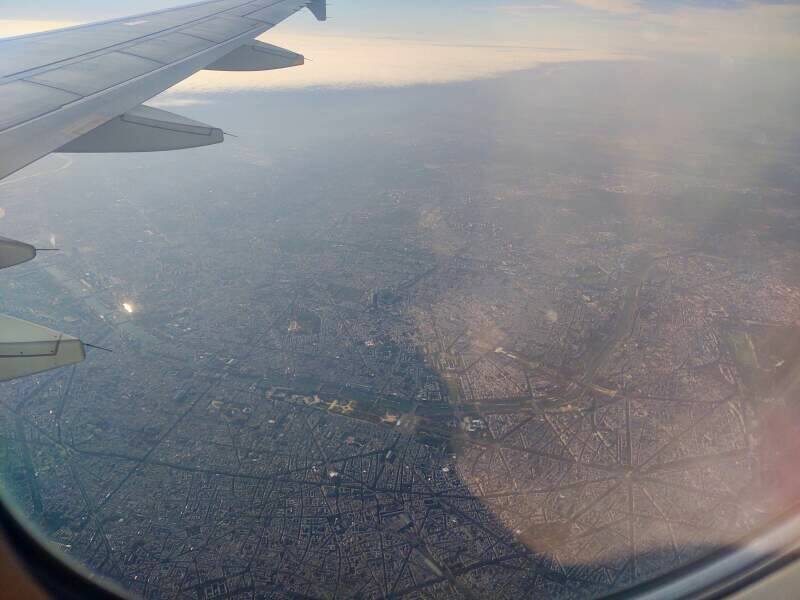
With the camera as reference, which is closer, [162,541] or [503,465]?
[162,541]

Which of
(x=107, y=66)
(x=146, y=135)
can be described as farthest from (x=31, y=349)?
(x=107, y=66)

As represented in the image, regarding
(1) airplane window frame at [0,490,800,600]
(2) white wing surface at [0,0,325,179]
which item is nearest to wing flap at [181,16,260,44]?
(2) white wing surface at [0,0,325,179]

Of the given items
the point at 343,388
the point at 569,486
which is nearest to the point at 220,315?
the point at 343,388

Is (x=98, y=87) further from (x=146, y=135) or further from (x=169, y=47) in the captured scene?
(x=169, y=47)

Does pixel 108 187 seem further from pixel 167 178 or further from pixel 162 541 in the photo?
pixel 162 541

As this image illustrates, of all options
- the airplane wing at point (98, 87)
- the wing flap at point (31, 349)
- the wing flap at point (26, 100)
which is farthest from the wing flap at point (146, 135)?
the wing flap at point (31, 349)
